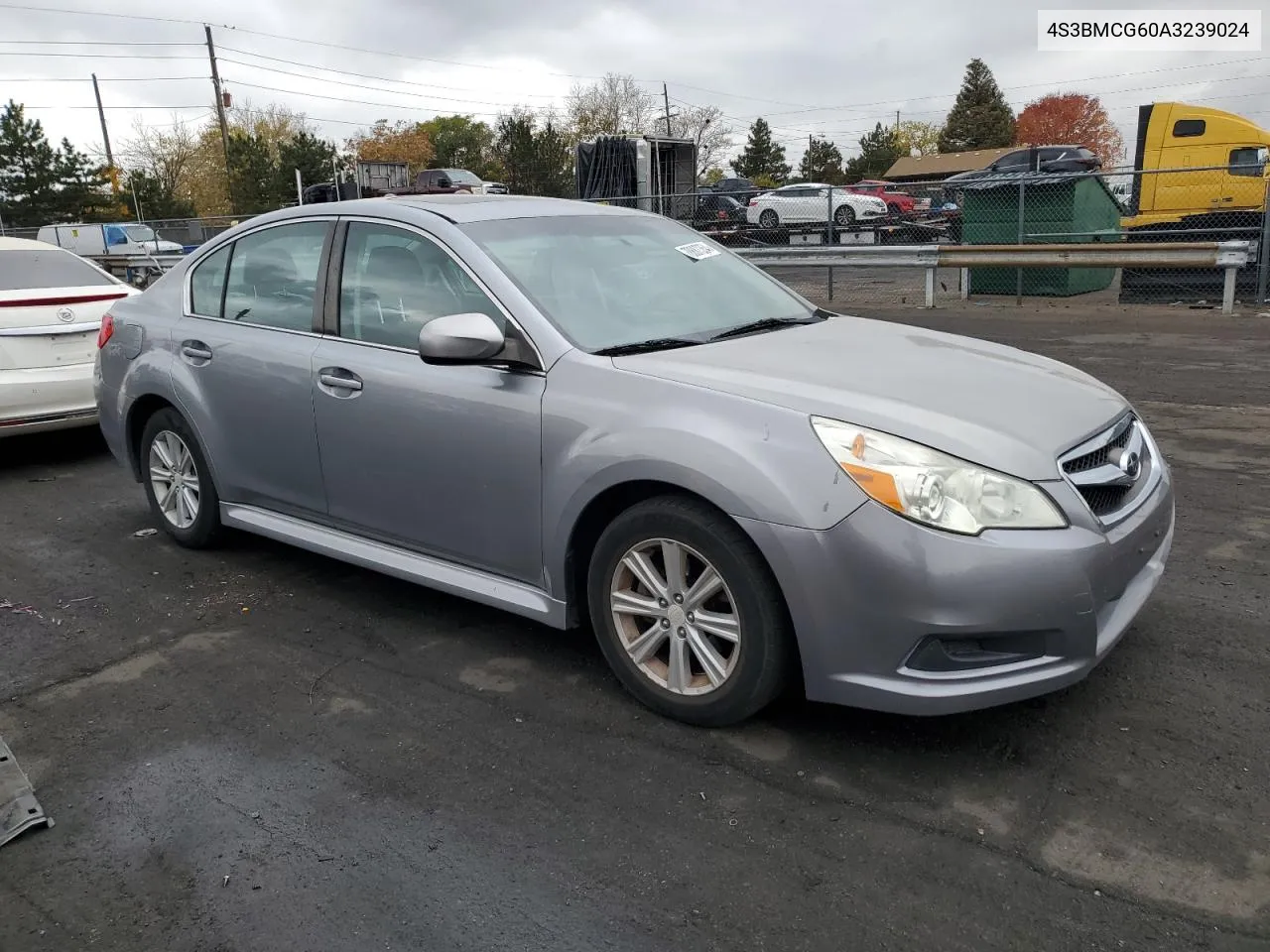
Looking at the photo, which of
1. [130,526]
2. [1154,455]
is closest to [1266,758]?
[1154,455]

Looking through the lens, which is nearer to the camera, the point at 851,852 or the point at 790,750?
the point at 851,852

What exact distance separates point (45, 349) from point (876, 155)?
272 feet

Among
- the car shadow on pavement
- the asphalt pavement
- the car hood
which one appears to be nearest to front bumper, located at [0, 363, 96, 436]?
the car shadow on pavement

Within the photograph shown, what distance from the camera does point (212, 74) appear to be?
5656 cm

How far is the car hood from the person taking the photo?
9.86 feet

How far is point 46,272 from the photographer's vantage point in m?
7.92

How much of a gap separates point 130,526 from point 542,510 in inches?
138

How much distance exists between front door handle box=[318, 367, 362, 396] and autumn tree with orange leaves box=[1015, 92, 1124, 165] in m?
79.8

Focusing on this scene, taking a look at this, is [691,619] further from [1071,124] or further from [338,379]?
[1071,124]

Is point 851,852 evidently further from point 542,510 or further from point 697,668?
point 542,510

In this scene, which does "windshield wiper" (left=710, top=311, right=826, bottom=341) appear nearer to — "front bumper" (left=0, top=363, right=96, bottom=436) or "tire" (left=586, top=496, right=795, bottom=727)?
"tire" (left=586, top=496, right=795, bottom=727)

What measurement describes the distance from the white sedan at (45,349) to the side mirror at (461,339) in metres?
4.68

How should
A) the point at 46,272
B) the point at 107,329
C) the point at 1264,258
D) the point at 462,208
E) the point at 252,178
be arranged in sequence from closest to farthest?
the point at 462,208 → the point at 107,329 → the point at 46,272 → the point at 1264,258 → the point at 252,178

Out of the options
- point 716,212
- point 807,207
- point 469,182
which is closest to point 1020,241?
point 716,212
